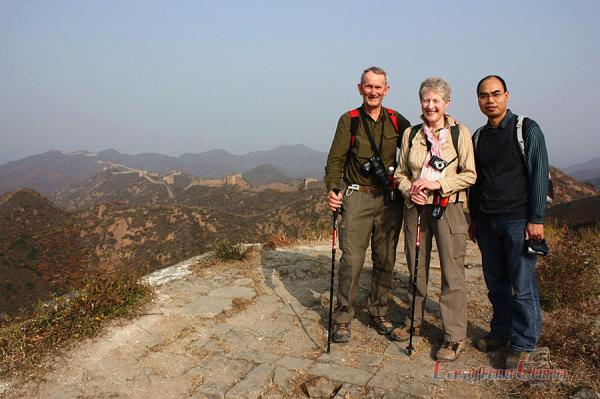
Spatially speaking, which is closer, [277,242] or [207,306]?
[207,306]

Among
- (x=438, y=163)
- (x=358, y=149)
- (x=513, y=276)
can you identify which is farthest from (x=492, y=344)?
(x=358, y=149)

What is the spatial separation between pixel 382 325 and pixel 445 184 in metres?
1.77

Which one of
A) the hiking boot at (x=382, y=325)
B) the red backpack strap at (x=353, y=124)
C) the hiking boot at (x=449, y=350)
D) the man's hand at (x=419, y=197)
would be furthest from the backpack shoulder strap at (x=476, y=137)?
the hiking boot at (x=382, y=325)

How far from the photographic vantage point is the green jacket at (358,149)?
4.09m

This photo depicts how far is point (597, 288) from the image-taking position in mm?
4961

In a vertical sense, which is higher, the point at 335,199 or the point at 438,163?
the point at 438,163

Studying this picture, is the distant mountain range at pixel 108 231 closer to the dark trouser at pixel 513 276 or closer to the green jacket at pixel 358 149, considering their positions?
the green jacket at pixel 358 149

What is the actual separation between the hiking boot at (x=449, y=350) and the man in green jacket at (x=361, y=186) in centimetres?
68

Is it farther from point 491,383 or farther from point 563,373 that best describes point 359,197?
point 563,373

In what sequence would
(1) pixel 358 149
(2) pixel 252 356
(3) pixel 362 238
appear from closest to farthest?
1. (2) pixel 252 356
2. (1) pixel 358 149
3. (3) pixel 362 238

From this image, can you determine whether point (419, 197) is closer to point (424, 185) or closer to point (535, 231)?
point (424, 185)

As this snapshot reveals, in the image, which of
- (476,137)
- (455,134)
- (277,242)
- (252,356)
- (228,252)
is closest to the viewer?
(455,134)

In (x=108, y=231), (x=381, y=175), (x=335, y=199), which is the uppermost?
(x=381, y=175)

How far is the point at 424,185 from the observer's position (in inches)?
139
